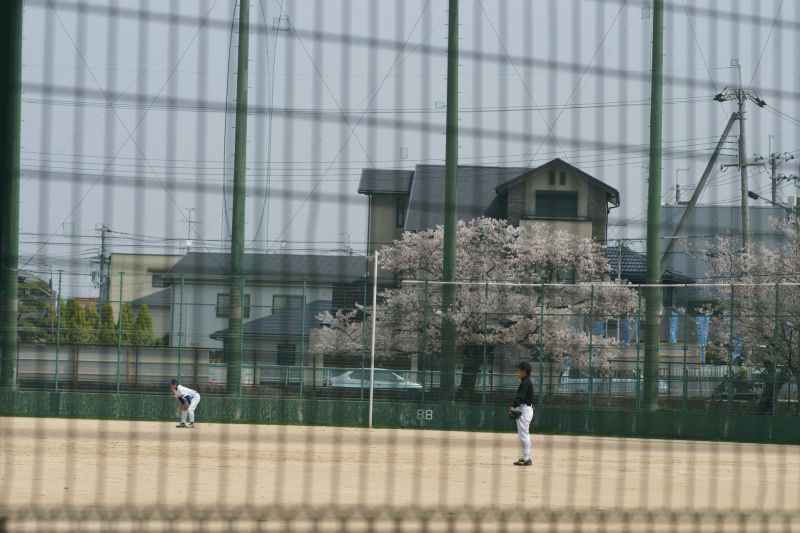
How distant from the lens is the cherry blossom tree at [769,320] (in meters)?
17.2

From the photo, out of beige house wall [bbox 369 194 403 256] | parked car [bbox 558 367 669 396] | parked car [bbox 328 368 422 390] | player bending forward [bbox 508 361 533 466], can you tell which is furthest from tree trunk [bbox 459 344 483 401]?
beige house wall [bbox 369 194 403 256]

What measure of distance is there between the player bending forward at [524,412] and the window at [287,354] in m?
7.01

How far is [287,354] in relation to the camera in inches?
741

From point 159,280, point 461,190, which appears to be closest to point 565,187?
point 461,190

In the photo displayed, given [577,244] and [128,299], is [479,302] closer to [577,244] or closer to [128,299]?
[577,244]

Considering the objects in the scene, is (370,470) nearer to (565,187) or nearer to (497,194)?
(565,187)

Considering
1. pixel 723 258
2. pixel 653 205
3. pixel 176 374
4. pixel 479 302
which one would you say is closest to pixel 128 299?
pixel 176 374

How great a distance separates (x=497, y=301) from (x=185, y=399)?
7244 mm

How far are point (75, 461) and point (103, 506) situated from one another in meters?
4.04

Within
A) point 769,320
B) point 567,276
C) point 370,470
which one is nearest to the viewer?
point 370,470

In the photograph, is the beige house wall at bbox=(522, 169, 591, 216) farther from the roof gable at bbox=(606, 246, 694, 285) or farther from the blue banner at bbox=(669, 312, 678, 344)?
the roof gable at bbox=(606, 246, 694, 285)

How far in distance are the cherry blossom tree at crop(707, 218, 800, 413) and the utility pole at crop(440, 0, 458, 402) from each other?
4292mm

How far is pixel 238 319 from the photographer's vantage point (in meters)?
14.1

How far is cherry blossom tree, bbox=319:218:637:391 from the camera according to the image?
1812cm
